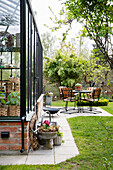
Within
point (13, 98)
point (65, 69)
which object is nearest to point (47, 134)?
point (13, 98)

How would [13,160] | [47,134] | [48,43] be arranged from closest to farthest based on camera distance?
[13,160]
[47,134]
[48,43]

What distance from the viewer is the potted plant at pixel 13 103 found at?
13.0 feet

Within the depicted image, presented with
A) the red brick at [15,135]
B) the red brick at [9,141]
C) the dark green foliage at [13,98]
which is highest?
the dark green foliage at [13,98]

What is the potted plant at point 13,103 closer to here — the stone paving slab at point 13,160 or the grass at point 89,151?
the stone paving slab at point 13,160

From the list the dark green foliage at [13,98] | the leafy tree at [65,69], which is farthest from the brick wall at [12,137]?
the leafy tree at [65,69]

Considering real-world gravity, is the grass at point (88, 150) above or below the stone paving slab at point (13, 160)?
below

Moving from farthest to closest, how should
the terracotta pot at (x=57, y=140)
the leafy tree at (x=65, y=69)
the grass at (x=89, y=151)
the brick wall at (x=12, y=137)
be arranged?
the leafy tree at (x=65, y=69)
the terracotta pot at (x=57, y=140)
the brick wall at (x=12, y=137)
the grass at (x=89, y=151)

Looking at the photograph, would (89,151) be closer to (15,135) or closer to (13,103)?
(15,135)

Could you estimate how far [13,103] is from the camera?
4109mm

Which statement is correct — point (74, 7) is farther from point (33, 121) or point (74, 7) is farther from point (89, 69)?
point (89, 69)

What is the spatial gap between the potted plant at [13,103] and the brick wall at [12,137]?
0.76 ft

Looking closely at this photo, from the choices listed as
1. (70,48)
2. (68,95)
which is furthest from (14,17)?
(70,48)

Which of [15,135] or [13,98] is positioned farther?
[13,98]

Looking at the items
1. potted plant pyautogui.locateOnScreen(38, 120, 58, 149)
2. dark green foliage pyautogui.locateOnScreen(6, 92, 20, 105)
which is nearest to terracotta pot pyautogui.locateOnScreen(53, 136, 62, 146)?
potted plant pyautogui.locateOnScreen(38, 120, 58, 149)
